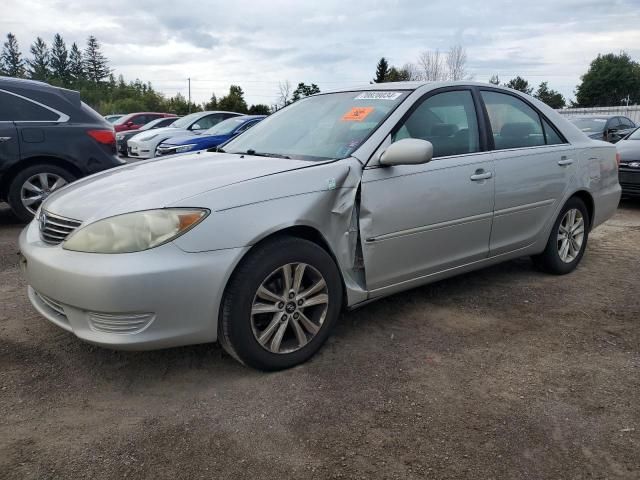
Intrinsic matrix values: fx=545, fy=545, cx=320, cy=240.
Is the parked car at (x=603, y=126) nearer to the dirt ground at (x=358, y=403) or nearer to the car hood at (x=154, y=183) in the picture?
the dirt ground at (x=358, y=403)

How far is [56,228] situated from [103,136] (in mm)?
4100

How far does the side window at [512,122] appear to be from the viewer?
402cm

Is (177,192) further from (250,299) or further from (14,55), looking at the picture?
(14,55)

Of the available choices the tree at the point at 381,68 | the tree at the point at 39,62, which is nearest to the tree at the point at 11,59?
the tree at the point at 39,62

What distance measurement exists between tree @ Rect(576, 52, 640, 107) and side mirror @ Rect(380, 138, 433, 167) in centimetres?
6329

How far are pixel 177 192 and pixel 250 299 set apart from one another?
2.10ft

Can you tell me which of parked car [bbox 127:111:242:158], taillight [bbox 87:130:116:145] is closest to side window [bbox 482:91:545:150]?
taillight [bbox 87:130:116:145]

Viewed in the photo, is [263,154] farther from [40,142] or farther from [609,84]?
[609,84]

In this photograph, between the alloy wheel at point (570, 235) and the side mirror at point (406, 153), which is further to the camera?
the alloy wheel at point (570, 235)

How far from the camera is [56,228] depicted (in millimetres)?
2842

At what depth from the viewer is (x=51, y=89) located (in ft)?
21.2

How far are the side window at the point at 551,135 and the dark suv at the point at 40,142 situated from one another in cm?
490

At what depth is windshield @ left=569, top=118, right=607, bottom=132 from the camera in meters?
13.0

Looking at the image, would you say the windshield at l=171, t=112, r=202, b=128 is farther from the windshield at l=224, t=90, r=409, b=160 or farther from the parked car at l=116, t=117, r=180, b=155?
the windshield at l=224, t=90, r=409, b=160
